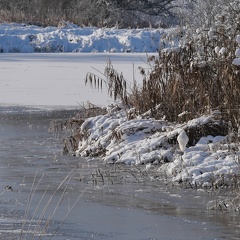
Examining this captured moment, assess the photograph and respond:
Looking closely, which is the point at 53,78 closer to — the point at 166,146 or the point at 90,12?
the point at 166,146

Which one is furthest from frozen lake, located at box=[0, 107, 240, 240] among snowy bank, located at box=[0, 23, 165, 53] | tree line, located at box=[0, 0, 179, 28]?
tree line, located at box=[0, 0, 179, 28]

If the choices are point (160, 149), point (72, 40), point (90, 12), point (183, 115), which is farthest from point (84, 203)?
point (90, 12)

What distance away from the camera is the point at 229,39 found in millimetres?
9945

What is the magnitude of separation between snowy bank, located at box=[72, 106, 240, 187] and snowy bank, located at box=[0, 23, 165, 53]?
19275 millimetres

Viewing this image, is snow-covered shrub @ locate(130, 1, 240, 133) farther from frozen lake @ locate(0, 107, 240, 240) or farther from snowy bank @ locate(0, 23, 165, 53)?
snowy bank @ locate(0, 23, 165, 53)

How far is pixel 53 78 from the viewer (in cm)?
2000

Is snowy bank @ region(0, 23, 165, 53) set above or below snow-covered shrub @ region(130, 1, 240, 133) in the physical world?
below

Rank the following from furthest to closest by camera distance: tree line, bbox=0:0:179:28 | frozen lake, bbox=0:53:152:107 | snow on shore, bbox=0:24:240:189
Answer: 1. tree line, bbox=0:0:179:28
2. frozen lake, bbox=0:53:152:107
3. snow on shore, bbox=0:24:240:189

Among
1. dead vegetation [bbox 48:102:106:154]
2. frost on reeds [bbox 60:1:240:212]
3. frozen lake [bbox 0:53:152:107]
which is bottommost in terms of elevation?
frozen lake [bbox 0:53:152:107]

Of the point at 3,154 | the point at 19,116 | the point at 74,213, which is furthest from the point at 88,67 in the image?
the point at 74,213

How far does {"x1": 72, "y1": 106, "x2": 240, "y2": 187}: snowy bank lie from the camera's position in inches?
325

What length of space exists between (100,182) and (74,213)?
Result: 143 centimetres

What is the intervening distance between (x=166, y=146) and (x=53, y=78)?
418 inches

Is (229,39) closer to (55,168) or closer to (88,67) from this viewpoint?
(55,168)
